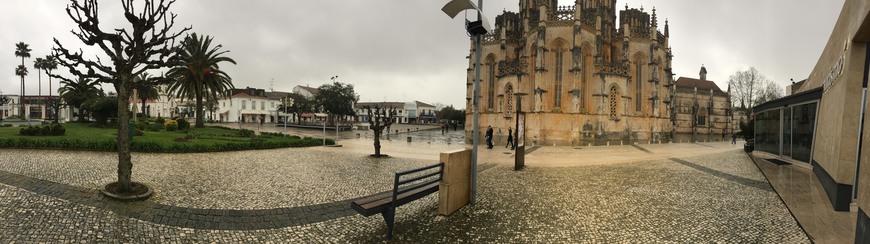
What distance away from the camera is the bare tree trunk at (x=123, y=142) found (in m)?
6.72

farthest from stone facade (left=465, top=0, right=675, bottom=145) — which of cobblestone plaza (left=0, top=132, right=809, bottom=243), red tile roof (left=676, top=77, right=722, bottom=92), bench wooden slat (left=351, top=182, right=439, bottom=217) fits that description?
red tile roof (left=676, top=77, right=722, bottom=92)

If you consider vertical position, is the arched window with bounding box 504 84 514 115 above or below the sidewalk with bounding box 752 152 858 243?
above

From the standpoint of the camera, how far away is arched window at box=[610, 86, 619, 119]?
31.8m

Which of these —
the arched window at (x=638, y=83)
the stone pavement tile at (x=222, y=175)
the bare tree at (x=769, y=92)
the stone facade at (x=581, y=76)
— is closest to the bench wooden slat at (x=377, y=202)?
the stone pavement tile at (x=222, y=175)

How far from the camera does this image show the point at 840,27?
10242 millimetres

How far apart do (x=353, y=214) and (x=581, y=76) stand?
29645 millimetres

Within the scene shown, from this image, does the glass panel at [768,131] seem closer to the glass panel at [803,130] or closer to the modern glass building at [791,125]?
the modern glass building at [791,125]

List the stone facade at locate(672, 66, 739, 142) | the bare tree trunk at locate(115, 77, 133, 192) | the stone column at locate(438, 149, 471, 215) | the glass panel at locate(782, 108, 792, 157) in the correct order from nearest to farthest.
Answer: the stone column at locate(438, 149, 471, 215) → the bare tree trunk at locate(115, 77, 133, 192) → the glass panel at locate(782, 108, 792, 157) → the stone facade at locate(672, 66, 739, 142)

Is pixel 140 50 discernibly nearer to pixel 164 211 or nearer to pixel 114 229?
pixel 164 211

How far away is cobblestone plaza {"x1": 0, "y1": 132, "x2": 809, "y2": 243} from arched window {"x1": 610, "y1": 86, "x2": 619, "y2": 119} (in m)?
21.9

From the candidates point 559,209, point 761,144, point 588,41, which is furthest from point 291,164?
point 588,41

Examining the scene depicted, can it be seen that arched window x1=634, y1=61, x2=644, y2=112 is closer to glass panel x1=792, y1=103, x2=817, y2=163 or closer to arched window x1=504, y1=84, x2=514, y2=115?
arched window x1=504, y1=84, x2=514, y2=115

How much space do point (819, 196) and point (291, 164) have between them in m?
15.2

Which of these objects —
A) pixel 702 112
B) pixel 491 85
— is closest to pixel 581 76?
pixel 491 85
